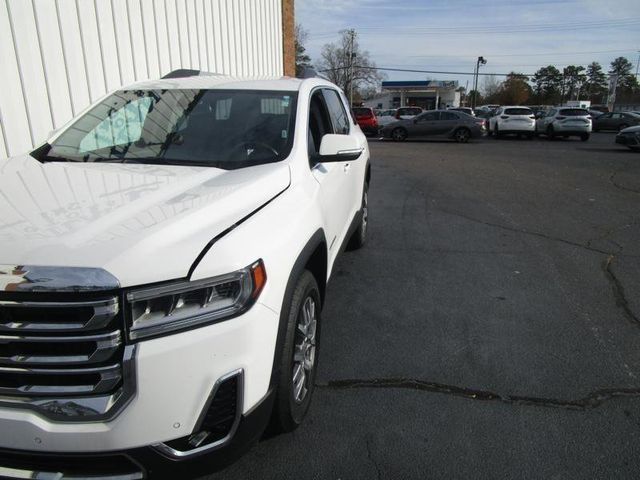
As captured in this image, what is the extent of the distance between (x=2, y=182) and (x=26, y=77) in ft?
10.0

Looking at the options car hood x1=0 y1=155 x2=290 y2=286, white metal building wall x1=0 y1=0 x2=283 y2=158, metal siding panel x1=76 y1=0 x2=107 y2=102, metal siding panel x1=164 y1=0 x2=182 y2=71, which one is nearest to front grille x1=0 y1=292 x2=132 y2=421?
car hood x1=0 y1=155 x2=290 y2=286

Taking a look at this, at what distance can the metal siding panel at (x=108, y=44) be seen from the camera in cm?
577

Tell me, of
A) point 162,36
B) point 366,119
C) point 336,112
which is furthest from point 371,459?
point 366,119

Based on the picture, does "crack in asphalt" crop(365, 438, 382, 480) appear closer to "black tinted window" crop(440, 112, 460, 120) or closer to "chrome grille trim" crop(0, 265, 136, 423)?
"chrome grille trim" crop(0, 265, 136, 423)

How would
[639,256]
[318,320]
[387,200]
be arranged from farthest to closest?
[387,200] < [639,256] < [318,320]

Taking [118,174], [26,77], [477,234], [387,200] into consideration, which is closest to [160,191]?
[118,174]

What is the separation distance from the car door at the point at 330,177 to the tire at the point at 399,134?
20.2 meters

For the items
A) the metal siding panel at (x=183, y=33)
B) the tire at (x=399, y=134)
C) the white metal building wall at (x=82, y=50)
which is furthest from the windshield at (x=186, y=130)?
the tire at (x=399, y=134)

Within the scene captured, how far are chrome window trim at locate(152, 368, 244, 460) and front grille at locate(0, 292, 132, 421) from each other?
10.1 inches

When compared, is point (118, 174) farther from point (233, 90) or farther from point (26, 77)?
point (26, 77)

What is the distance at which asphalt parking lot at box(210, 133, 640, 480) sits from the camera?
7.98 ft

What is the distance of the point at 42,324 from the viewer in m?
1.66

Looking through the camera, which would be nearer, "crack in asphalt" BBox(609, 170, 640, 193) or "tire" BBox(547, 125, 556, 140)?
"crack in asphalt" BBox(609, 170, 640, 193)

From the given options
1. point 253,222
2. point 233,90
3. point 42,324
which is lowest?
point 42,324
